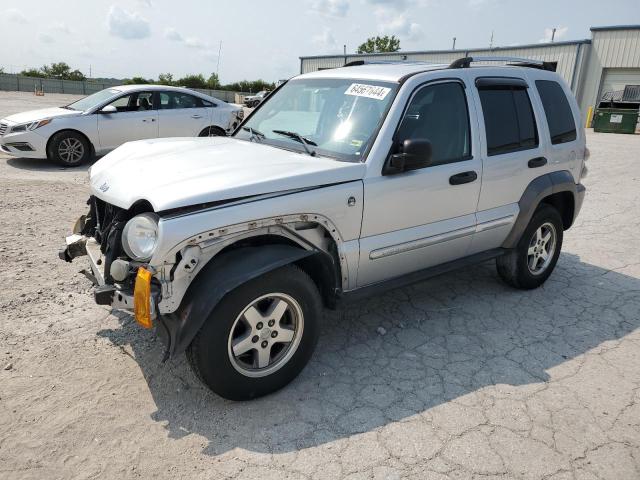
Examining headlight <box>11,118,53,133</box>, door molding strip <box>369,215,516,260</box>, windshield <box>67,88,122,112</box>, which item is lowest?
door molding strip <box>369,215,516,260</box>

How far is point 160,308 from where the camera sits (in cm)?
273

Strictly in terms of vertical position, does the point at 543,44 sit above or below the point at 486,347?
above

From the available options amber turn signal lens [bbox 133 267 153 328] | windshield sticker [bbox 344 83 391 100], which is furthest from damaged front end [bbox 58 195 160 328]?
windshield sticker [bbox 344 83 391 100]

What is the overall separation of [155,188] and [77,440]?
1457 mm

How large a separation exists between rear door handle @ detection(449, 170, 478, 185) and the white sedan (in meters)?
8.07

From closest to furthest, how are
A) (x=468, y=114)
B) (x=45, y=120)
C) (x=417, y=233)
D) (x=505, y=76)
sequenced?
(x=417, y=233) → (x=468, y=114) → (x=505, y=76) → (x=45, y=120)

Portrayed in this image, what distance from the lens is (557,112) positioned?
480 cm

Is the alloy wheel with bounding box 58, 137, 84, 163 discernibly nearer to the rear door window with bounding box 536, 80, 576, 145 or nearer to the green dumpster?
the rear door window with bounding box 536, 80, 576, 145

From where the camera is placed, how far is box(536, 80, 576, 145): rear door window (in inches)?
186

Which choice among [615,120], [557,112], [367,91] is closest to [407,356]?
[367,91]

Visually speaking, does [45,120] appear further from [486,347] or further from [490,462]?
[490,462]

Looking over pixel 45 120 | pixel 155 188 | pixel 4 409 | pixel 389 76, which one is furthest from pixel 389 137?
pixel 45 120

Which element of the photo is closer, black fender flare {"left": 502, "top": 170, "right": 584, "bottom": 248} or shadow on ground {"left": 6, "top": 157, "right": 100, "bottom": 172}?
black fender flare {"left": 502, "top": 170, "right": 584, "bottom": 248}

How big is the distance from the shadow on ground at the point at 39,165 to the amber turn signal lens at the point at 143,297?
805 centimetres
